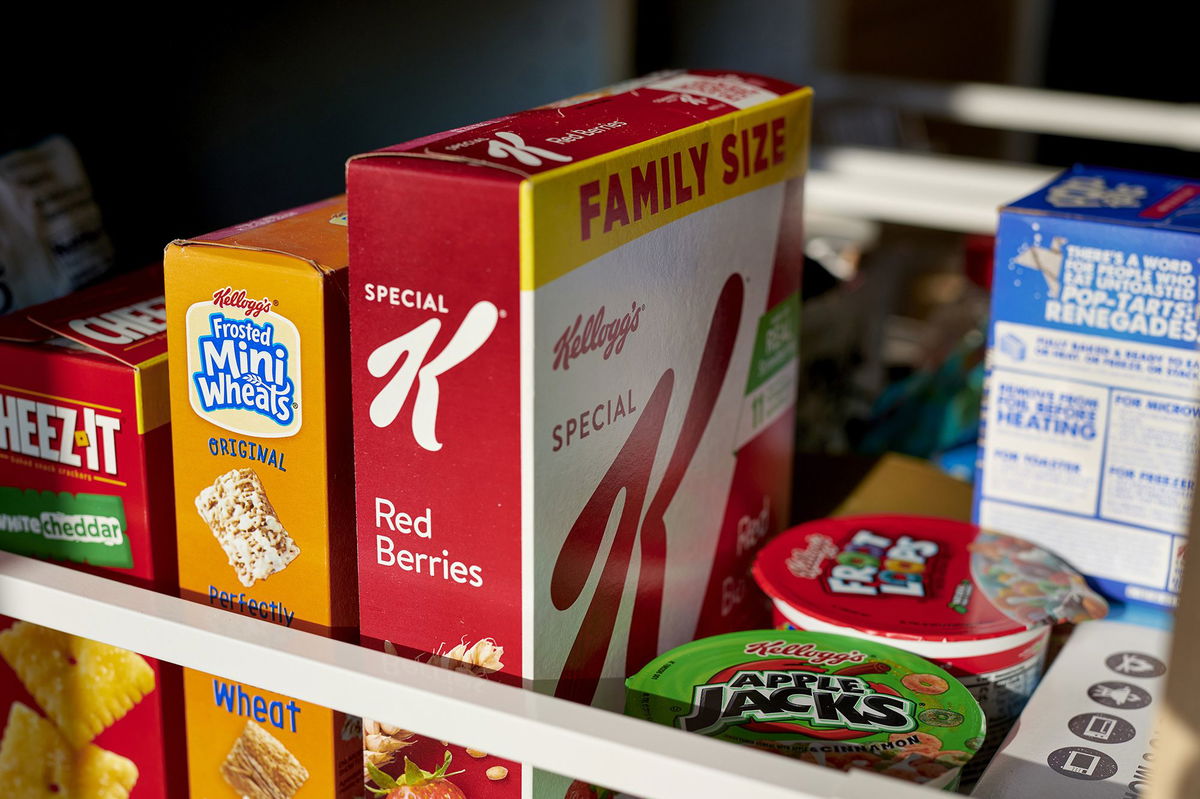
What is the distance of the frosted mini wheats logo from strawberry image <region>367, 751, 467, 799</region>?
213mm

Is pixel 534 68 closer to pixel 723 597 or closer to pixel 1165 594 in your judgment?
pixel 723 597

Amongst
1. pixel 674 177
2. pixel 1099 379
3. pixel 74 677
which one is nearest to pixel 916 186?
pixel 1099 379

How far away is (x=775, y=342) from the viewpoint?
972 mm

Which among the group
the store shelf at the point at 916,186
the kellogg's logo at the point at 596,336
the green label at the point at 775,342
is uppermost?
the kellogg's logo at the point at 596,336

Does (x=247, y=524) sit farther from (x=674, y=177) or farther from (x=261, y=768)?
(x=674, y=177)

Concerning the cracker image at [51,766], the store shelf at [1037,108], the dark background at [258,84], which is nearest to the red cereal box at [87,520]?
the cracker image at [51,766]

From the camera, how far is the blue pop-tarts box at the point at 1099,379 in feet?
2.92

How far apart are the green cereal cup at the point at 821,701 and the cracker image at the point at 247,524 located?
234mm

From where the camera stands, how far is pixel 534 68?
1158 millimetres

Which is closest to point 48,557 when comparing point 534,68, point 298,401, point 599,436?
point 298,401

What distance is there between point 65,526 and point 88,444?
7 cm

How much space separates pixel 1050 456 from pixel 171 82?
905 millimetres

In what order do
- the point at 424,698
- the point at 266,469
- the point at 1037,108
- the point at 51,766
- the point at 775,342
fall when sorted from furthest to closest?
the point at 1037,108 < the point at 775,342 < the point at 51,766 < the point at 266,469 < the point at 424,698

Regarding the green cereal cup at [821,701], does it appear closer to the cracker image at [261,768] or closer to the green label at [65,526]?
the cracker image at [261,768]
